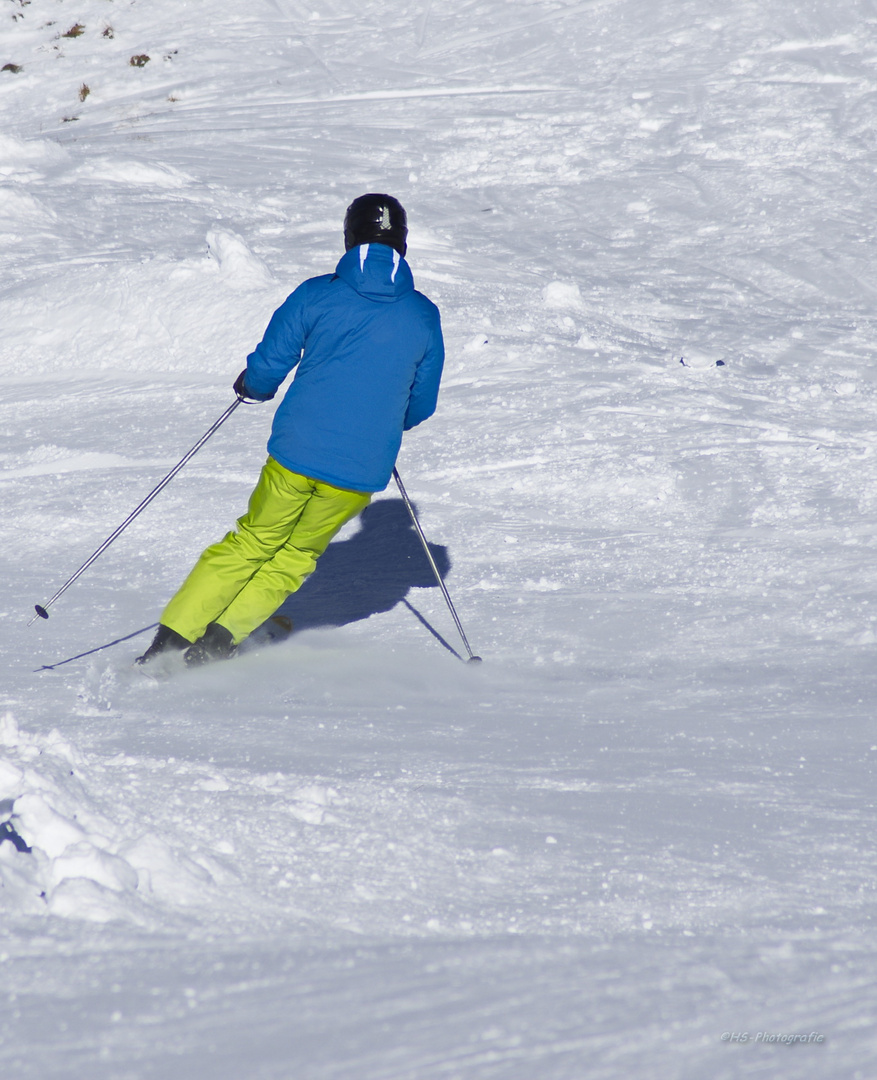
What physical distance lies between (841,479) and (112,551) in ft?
13.2

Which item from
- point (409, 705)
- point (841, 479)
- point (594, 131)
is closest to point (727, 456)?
point (841, 479)

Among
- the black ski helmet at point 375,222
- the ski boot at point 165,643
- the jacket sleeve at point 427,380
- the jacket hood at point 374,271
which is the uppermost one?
the black ski helmet at point 375,222

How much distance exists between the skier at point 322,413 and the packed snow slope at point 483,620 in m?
0.28

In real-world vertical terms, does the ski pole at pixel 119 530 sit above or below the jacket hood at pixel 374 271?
below

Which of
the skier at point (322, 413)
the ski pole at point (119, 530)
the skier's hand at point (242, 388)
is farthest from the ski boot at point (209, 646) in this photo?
the skier's hand at point (242, 388)

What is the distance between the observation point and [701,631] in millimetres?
4332

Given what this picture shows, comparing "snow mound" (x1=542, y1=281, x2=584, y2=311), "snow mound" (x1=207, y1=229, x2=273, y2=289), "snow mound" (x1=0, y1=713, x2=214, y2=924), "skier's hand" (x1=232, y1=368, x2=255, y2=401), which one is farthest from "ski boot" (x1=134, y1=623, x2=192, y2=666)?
"snow mound" (x1=542, y1=281, x2=584, y2=311)

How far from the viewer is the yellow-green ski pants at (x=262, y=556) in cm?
392

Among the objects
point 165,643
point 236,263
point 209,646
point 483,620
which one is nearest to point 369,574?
point 483,620

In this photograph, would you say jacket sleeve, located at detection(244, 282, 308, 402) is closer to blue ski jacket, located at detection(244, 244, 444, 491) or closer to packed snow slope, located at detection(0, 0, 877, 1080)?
blue ski jacket, located at detection(244, 244, 444, 491)

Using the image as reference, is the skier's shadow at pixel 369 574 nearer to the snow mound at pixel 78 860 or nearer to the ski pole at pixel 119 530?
the ski pole at pixel 119 530

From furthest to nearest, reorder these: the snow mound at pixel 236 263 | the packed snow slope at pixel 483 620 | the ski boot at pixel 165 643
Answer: the snow mound at pixel 236 263
the ski boot at pixel 165 643
the packed snow slope at pixel 483 620

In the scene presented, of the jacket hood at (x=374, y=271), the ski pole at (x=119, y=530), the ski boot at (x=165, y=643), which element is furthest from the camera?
the ski pole at (x=119, y=530)

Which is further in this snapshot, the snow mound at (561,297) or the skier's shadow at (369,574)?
the snow mound at (561,297)
